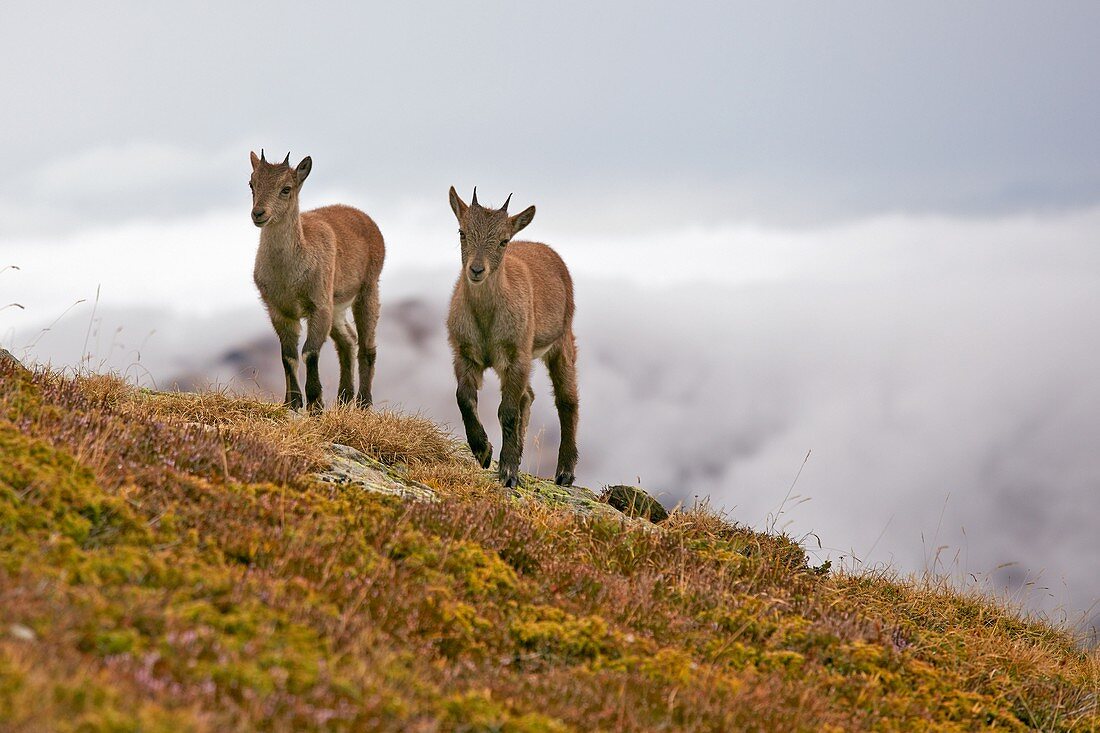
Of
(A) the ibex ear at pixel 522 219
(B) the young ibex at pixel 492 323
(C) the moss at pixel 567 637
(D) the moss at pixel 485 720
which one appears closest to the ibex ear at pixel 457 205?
(B) the young ibex at pixel 492 323

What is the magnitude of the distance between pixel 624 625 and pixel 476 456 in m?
5.97

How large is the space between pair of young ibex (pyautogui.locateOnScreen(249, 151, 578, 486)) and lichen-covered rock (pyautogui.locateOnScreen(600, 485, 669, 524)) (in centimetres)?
119

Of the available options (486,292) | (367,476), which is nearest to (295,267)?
(486,292)

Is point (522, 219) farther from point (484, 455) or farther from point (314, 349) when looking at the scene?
point (314, 349)

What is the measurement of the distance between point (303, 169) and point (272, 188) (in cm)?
67

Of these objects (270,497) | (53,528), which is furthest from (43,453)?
(270,497)

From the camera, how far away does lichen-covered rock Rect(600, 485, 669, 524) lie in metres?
11.6

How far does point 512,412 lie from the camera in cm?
1223

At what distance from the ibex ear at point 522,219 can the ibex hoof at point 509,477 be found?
293 cm

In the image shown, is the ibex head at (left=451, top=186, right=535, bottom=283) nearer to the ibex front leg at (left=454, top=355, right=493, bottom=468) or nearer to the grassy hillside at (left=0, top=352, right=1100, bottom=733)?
the ibex front leg at (left=454, top=355, right=493, bottom=468)

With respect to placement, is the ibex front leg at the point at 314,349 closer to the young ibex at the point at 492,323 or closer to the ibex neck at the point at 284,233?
the ibex neck at the point at 284,233

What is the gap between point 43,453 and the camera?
6.18 meters

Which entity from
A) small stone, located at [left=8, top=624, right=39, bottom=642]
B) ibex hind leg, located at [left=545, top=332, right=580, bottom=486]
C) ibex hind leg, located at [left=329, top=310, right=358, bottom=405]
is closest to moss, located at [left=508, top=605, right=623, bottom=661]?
small stone, located at [left=8, top=624, right=39, bottom=642]

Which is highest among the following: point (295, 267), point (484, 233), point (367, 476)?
point (484, 233)
